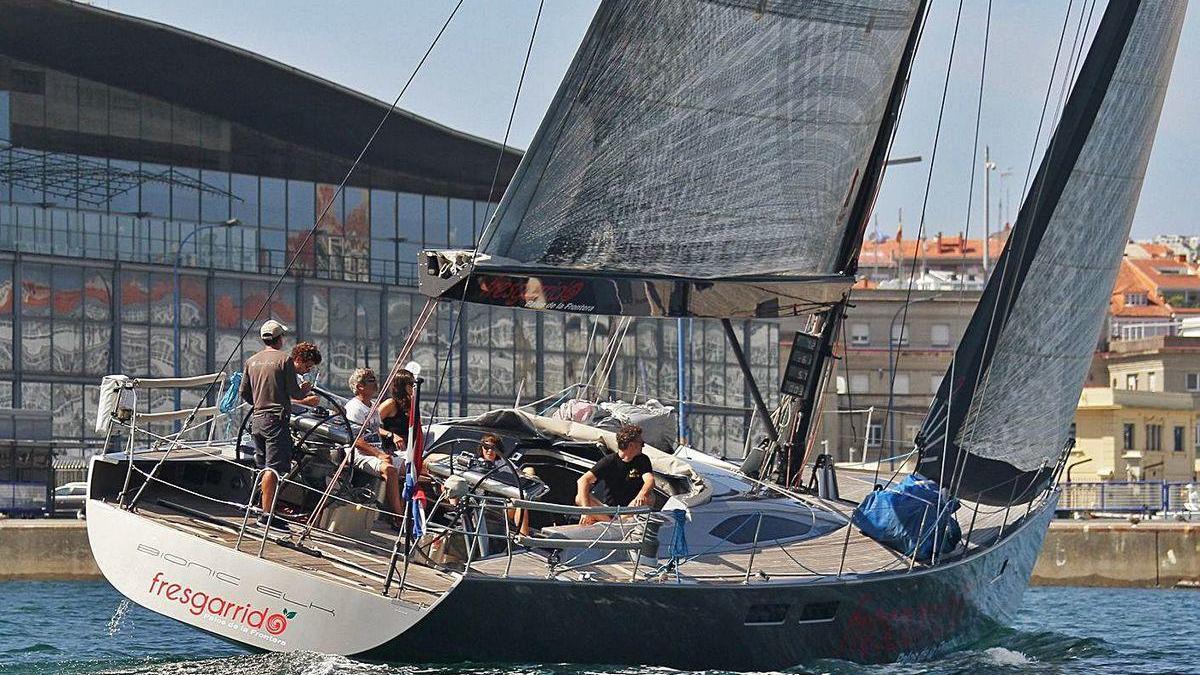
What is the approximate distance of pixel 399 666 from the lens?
12344 mm

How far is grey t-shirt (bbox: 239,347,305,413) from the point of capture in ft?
44.5

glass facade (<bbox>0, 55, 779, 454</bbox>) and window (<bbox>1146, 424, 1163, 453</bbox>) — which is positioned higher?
glass facade (<bbox>0, 55, 779, 454</bbox>)

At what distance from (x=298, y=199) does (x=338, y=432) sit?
36.0 m

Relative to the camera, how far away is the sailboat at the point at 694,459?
12.6 m

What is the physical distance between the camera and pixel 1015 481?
17625 mm

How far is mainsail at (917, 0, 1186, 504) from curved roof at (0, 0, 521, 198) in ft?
109

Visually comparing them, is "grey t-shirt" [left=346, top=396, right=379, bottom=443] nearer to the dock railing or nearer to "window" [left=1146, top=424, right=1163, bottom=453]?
the dock railing

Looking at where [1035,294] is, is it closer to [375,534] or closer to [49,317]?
[375,534]

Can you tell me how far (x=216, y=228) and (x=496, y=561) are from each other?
36.5 m

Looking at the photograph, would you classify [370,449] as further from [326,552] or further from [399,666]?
[399,666]

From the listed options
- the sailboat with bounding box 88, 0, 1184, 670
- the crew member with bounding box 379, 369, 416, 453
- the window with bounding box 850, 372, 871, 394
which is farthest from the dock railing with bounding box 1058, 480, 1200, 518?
the window with bounding box 850, 372, 871, 394

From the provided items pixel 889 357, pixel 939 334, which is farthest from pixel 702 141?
pixel 939 334

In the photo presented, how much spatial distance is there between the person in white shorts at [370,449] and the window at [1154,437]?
200 ft

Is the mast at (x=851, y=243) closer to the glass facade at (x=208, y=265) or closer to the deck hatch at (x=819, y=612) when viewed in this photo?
the deck hatch at (x=819, y=612)
